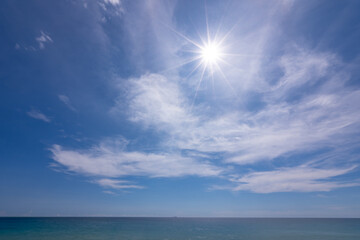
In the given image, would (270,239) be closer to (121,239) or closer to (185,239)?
(185,239)

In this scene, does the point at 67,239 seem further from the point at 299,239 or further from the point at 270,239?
the point at 299,239

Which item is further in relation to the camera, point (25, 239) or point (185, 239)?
point (185, 239)

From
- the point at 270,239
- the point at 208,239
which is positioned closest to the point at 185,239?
the point at 208,239

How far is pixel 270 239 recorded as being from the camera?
40.1m

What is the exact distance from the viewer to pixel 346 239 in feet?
135

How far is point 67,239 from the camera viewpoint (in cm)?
3544

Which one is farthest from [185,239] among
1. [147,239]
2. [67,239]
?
[67,239]

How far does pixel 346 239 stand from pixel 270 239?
1752 cm

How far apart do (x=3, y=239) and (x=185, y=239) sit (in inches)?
1443

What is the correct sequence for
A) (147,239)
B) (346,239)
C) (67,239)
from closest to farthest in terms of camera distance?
(67,239)
(147,239)
(346,239)

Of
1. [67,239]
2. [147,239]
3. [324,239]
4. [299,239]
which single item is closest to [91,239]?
[67,239]

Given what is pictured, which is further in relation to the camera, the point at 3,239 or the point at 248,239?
the point at 248,239

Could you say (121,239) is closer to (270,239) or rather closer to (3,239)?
(3,239)

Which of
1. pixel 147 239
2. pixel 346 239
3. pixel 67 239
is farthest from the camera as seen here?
pixel 346 239
